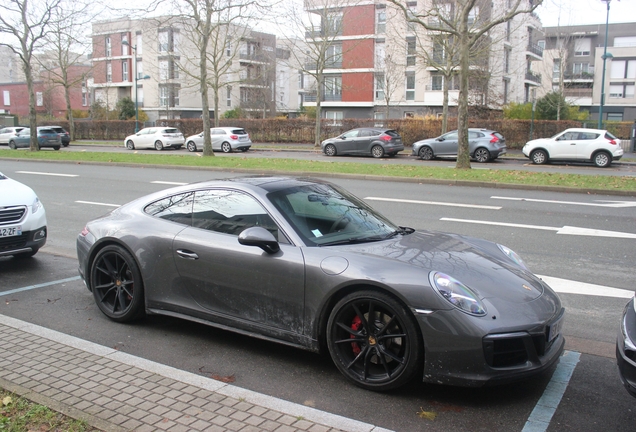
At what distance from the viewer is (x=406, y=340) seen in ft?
12.6

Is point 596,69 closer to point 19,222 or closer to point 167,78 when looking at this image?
point 167,78

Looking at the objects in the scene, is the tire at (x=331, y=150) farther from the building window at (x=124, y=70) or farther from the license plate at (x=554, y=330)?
the building window at (x=124, y=70)

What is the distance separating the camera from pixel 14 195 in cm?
739

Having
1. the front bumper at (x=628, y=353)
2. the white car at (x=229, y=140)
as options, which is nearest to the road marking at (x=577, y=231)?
the front bumper at (x=628, y=353)

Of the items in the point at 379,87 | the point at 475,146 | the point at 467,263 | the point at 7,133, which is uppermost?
the point at 379,87

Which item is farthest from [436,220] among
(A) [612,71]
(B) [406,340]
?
(A) [612,71]

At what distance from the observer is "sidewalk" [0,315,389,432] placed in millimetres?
3447

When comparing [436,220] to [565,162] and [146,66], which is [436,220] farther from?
[146,66]

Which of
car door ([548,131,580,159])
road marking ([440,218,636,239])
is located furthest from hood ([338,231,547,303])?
car door ([548,131,580,159])

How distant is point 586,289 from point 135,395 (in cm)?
496

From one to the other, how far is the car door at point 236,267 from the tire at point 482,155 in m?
23.6

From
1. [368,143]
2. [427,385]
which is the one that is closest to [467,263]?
[427,385]

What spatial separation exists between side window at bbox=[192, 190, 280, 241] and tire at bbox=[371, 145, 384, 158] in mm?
25241

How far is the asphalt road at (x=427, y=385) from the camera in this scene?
3725mm
